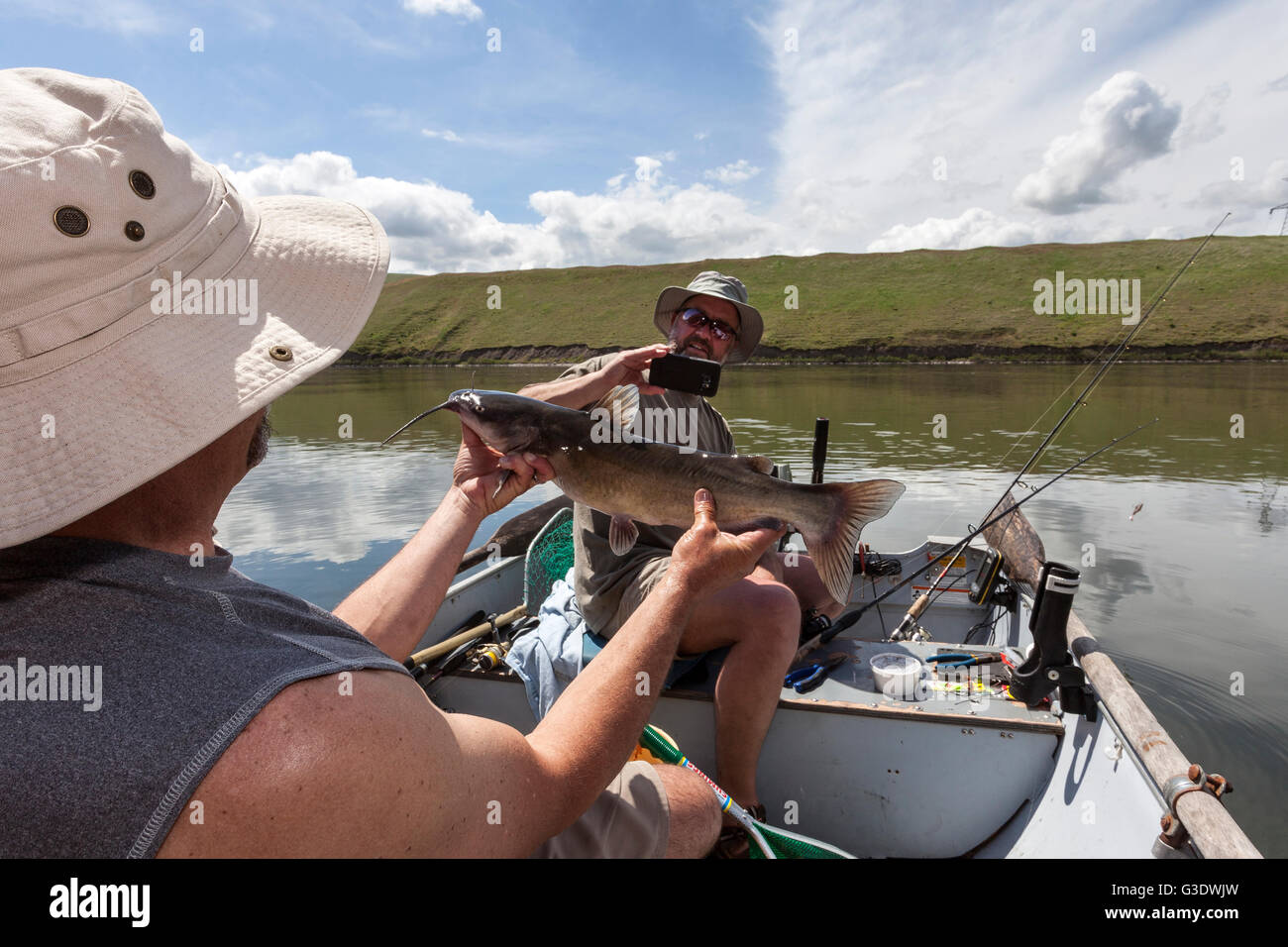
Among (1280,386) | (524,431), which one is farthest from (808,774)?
(1280,386)

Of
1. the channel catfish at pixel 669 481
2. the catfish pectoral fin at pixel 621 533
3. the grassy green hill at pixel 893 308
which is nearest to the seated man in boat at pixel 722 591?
the catfish pectoral fin at pixel 621 533

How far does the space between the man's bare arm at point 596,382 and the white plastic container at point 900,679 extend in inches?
91.6

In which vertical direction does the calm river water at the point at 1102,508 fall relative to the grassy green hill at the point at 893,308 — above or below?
below

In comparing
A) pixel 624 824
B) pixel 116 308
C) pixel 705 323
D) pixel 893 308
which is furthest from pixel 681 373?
pixel 893 308

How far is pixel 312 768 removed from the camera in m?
1.09

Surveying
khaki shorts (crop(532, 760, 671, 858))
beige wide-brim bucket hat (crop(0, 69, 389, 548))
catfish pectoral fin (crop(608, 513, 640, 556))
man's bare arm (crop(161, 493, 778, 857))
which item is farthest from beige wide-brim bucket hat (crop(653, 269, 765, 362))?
man's bare arm (crop(161, 493, 778, 857))

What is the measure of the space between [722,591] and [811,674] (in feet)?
3.03

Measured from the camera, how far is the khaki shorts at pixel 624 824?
2.17 meters

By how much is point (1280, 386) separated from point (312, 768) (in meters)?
52.8

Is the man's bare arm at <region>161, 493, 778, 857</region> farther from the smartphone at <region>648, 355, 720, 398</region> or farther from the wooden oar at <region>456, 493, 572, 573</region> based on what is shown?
the wooden oar at <region>456, 493, 572, 573</region>

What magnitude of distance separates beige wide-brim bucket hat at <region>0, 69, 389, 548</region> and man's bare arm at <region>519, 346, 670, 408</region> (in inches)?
113

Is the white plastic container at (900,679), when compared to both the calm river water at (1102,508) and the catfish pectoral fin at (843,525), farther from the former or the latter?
the calm river water at (1102,508)

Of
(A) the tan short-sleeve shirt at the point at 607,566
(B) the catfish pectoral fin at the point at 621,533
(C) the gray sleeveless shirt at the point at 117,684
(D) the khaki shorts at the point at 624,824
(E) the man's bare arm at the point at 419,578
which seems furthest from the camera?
(A) the tan short-sleeve shirt at the point at 607,566
